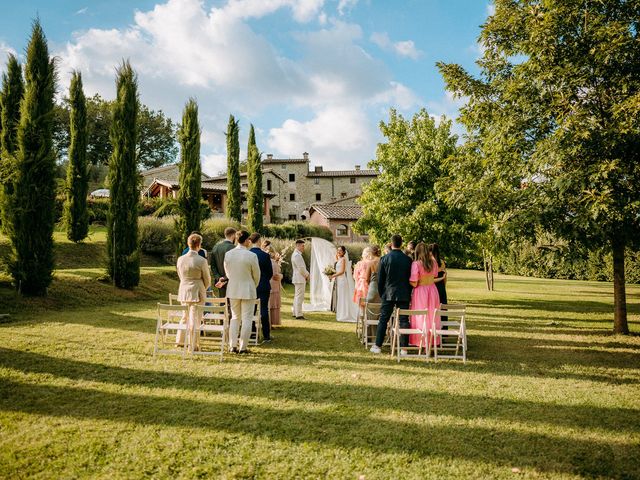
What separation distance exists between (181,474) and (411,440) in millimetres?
2232

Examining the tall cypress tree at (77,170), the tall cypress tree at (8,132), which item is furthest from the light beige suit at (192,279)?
the tall cypress tree at (77,170)

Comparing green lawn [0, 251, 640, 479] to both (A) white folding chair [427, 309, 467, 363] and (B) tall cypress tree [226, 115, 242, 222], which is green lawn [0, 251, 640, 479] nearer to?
(A) white folding chair [427, 309, 467, 363]

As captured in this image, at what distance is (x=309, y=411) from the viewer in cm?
503

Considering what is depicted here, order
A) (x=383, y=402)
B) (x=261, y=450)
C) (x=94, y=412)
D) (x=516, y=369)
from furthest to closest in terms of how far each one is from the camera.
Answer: (x=516, y=369) → (x=383, y=402) → (x=94, y=412) → (x=261, y=450)

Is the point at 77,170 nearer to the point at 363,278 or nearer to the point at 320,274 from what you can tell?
the point at 320,274

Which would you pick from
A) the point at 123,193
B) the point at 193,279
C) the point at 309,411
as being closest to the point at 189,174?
the point at 123,193

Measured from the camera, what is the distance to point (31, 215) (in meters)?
12.4

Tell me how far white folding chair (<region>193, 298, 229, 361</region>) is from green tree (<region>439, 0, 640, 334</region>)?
6.43 metres

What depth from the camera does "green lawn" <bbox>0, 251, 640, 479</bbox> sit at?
3.85 metres

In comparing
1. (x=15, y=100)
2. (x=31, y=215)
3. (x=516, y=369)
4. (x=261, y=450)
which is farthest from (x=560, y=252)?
(x=15, y=100)

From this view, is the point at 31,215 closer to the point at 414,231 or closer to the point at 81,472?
the point at 81,472

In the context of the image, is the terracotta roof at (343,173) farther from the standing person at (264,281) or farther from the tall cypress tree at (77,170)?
the standing person at (264,281)

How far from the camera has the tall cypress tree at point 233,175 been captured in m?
33.0

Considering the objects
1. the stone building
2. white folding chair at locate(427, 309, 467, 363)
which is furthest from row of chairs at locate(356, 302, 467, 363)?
the stone building
